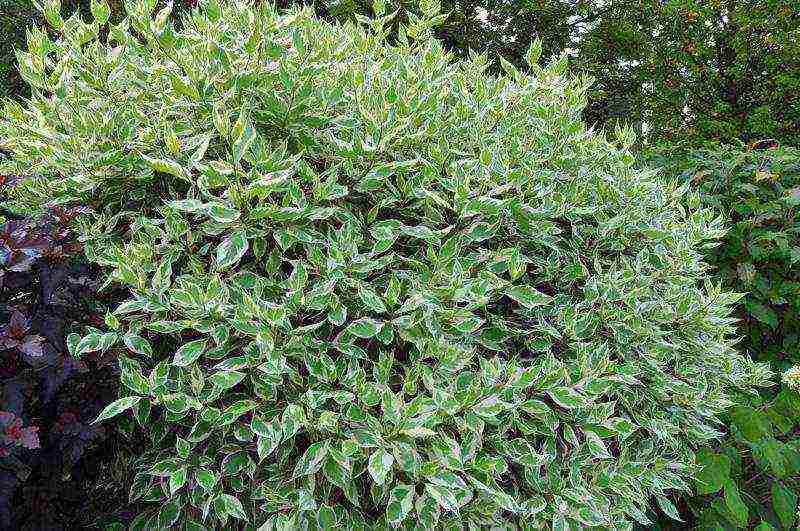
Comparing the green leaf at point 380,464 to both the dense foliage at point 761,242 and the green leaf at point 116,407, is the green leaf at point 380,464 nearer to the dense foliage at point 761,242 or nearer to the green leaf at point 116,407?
the green leaf at point 116,407

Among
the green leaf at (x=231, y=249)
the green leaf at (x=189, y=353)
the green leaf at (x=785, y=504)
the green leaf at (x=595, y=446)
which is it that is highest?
the green leaf at (x=231, y=249)

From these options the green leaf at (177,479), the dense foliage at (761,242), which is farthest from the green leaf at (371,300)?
the dense foliage at (761,242)

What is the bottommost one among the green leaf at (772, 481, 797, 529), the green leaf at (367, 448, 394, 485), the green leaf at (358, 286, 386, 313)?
the green leaf at (772, 481, 797, 529)

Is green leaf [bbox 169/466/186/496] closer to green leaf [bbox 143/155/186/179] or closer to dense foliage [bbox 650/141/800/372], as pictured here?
green leaf [bbox 143/155/186/179]

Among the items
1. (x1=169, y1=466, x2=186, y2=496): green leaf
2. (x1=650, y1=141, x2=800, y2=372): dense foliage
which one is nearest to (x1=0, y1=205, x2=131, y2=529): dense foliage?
(x1=169, y1=466, x2=186, y2=496): green leaf

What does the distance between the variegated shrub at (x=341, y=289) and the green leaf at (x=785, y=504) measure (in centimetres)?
37

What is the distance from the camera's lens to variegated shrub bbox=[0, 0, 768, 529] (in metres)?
1.85

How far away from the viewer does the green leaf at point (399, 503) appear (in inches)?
70.9

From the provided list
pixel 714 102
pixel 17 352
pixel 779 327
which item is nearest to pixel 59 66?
pixel 17 352

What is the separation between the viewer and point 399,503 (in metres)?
1.82

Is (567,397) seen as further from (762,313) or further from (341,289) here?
(762,313)

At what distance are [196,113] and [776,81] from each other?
4.47m

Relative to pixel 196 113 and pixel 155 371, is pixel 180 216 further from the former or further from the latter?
pixel 155 371

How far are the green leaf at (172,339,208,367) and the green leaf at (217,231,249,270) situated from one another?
0.68 ft
